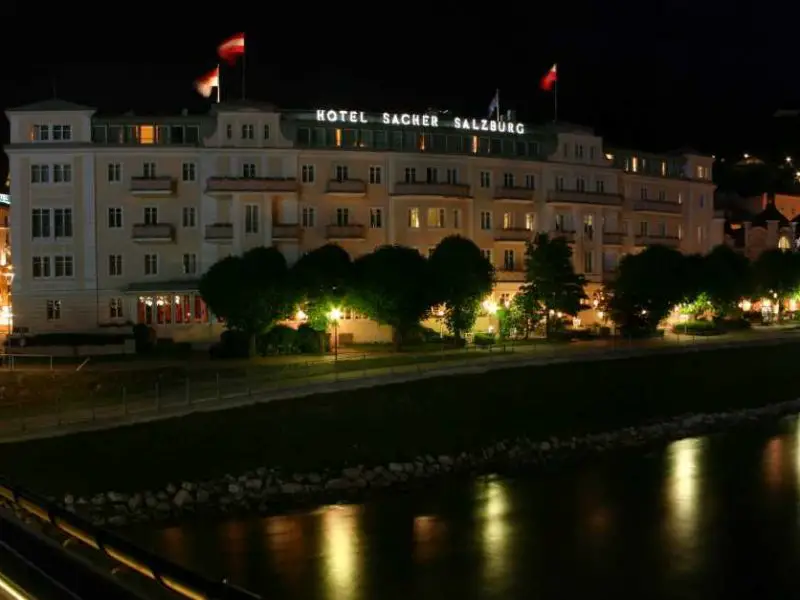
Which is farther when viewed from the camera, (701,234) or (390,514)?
(701,234)

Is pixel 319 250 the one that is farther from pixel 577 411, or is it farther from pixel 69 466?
pixel 69 466

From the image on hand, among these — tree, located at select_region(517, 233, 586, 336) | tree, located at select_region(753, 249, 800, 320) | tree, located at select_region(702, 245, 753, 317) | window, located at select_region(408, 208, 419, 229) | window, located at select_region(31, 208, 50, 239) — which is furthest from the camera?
tree, located at select_region(753, 249, 800, 320)

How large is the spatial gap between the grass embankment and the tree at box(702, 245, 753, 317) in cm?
1491

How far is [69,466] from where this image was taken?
29969mm

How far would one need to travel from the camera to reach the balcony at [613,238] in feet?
249

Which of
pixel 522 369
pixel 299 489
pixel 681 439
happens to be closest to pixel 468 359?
pixel 522 369

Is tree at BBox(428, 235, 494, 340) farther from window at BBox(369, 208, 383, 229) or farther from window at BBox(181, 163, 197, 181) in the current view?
window at BBox(181, 163, 197, 181)

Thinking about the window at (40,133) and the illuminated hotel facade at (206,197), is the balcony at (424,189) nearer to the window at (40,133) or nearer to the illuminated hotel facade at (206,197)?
the illuminated hotel facade at (206,197)

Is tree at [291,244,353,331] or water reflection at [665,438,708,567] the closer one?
water reflection at [665,438,708,567]

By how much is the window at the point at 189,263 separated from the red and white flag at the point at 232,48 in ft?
43.9

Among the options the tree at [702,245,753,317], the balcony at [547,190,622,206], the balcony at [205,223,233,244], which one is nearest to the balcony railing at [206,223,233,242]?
the balcony at [205,223,233,244]

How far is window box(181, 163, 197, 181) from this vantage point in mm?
63125

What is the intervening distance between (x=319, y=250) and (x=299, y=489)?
26.6 metres

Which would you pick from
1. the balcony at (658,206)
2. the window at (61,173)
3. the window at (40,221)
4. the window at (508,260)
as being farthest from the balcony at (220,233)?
the balcony at (658,206)
